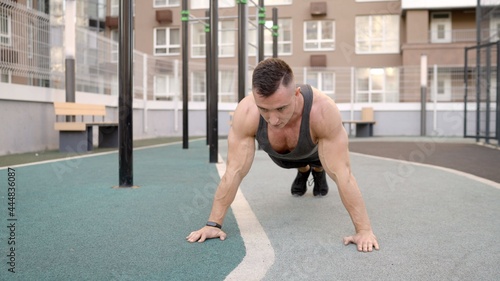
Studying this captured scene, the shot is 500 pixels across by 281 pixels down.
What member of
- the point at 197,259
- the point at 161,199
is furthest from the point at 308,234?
the point at 161,199

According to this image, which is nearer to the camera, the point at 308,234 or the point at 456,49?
the point at 308,234

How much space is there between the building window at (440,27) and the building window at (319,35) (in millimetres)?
3837

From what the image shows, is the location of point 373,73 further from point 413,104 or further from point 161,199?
point 161,199

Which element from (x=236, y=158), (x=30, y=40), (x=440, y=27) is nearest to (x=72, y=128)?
(x=30, y=40)

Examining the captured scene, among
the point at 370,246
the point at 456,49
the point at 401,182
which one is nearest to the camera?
the point at 370,246

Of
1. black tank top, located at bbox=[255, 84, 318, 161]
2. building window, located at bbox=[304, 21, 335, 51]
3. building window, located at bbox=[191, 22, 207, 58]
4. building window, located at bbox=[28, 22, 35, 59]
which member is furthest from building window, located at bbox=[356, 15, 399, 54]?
black tank top, located at bbox=[255, 84, 318, 161]

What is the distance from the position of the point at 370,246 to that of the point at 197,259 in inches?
30.8

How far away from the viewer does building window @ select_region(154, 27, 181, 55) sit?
71.8 feet

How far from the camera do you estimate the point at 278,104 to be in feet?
7.47

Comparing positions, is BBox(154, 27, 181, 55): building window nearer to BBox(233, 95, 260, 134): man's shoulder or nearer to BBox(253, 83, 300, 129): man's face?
BBox(233, 95, 260, 134): man's shoulder

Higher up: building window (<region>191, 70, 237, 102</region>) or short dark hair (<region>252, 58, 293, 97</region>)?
building window (<region>191, 70, 237, 102</region>)

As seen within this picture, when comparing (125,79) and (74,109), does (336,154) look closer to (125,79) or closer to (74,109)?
(125,79)

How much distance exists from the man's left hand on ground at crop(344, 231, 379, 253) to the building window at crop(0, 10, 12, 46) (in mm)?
6063

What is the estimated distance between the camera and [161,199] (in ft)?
12.3
